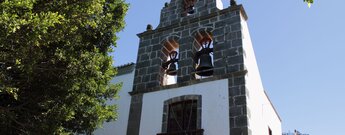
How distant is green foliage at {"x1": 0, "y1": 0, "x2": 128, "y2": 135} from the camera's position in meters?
5.62

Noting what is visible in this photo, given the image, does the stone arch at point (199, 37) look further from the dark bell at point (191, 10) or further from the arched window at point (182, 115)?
the arched window at point (182, 115)

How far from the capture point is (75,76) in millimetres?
7199

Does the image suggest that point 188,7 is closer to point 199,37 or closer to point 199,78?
point 199,37

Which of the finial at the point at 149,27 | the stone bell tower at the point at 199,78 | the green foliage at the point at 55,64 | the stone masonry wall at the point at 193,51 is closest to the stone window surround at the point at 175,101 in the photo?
the stone bell tower at the point at 199,78

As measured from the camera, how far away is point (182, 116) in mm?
9664

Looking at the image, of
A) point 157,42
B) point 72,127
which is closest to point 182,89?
point 157,42

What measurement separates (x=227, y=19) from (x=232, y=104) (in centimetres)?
296

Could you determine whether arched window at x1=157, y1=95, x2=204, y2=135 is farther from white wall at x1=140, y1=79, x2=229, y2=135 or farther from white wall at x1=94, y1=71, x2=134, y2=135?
white wall at x1=94, y1=71, x2=134, y2=135

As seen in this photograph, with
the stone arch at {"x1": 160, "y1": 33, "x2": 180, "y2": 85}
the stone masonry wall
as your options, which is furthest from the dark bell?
the stone arch at {"x1": 160, "y1": 33, "x2": 180, "y2": 85}

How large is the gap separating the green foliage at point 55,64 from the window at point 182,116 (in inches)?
74.1

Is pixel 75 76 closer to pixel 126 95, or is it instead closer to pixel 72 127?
pixel 72 127

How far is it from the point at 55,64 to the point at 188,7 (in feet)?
20.4

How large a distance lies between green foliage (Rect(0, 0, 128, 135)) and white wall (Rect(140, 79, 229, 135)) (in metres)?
1.73

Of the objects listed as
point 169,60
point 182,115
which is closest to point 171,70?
point 169,60
